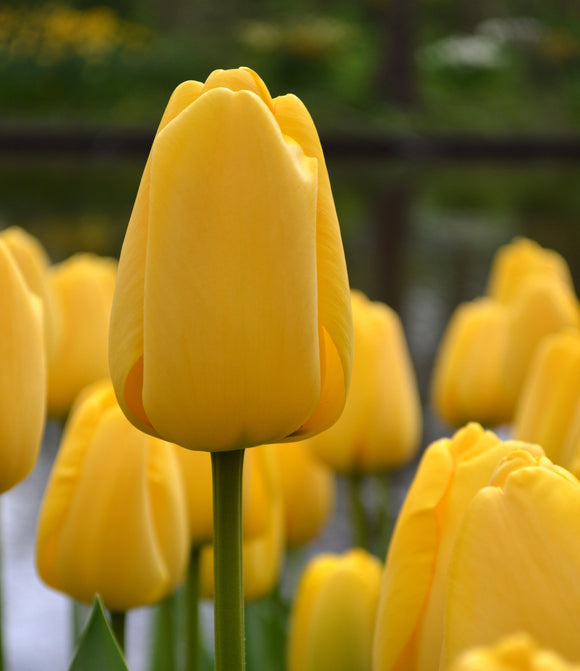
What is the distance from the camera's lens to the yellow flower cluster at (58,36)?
39.0ft

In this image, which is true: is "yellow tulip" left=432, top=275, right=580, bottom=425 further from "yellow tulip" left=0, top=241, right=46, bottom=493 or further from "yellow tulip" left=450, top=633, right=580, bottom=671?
"yellow tulip" left=450, top=633, right=580, bottom=671

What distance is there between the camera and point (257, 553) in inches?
34.0

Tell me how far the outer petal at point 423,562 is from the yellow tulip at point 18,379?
0.17 metres

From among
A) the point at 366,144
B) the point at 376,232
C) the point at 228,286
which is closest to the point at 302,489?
the point at 228,286

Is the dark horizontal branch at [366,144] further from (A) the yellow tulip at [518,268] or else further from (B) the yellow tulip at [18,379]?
(B) the yellow tulip at [18,379]

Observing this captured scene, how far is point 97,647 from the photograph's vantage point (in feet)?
1.57

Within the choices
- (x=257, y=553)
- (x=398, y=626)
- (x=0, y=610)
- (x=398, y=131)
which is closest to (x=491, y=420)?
(x=257, y=553)

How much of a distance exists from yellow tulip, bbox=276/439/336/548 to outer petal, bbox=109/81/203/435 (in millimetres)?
586

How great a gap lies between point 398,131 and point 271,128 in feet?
36.4

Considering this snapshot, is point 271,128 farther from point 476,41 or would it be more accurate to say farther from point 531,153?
point 476,41

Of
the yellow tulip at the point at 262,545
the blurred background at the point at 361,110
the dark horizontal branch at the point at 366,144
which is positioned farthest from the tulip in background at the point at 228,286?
the dark horizontal branch at the point at 366,144

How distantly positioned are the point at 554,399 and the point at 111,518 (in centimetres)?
25

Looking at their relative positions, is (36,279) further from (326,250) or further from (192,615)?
(326,250)

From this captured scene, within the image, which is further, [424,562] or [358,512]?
[358,512]
